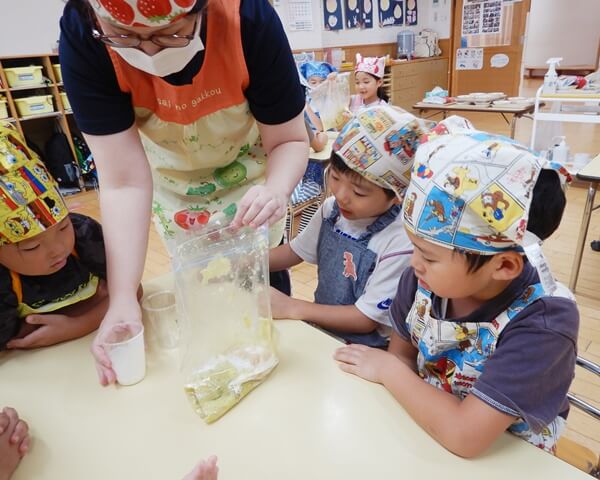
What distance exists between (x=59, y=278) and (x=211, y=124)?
1.60 feet

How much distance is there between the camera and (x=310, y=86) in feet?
11.8

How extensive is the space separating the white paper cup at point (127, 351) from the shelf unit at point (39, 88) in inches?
163

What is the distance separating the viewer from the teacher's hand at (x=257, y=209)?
0.81 meters

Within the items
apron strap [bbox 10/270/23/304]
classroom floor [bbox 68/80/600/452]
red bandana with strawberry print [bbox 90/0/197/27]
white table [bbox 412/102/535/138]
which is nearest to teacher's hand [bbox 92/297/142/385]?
apron strap [bbox 10/270/23/304]

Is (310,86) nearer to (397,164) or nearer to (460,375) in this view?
(397,164)

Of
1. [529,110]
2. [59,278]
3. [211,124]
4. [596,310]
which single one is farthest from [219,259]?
[529,110]

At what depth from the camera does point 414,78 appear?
23.0 feet

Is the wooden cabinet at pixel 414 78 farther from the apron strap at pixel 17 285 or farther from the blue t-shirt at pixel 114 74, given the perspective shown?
the apron strap at pixel 17 285

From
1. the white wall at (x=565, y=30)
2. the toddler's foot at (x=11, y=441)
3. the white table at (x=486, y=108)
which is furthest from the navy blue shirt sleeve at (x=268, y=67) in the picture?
the white wall at (x=565, y=30)

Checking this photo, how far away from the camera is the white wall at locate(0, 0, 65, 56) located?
425 cm

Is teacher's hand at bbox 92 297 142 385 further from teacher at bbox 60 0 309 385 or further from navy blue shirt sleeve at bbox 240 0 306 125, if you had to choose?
navy blue shirt sleeve at bbox 240 0 306 125

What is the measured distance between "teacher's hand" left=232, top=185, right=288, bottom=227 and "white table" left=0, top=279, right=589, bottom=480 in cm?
27

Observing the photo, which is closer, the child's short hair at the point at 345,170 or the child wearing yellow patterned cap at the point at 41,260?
the child wearing yellow patterned cap at the point at 41,260

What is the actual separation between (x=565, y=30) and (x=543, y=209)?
37.0ft
